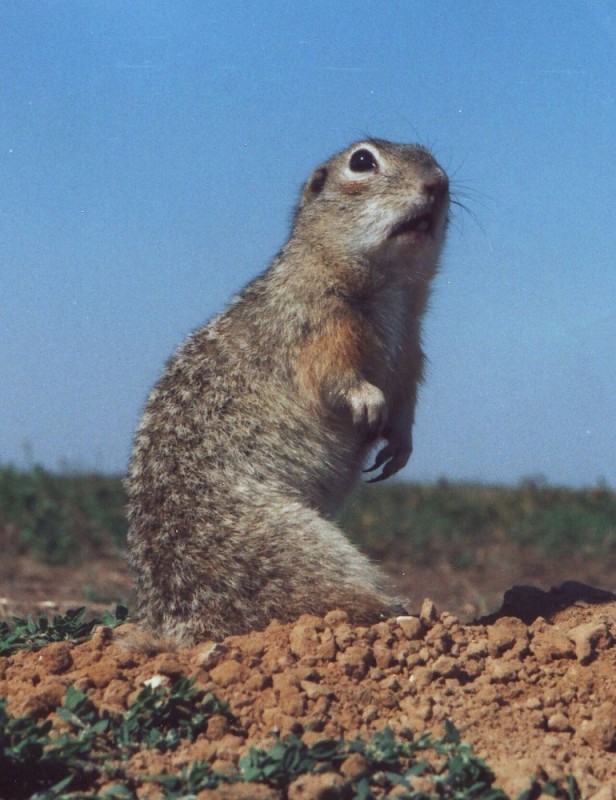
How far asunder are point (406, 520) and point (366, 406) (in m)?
8.45

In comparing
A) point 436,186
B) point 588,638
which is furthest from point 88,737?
point 436,186

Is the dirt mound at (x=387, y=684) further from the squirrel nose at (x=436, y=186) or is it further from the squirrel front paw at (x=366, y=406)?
the squirrel nose at (x=436, y=186)

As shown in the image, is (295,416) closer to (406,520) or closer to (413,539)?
(413,539)

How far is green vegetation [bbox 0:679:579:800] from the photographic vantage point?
3.76 m

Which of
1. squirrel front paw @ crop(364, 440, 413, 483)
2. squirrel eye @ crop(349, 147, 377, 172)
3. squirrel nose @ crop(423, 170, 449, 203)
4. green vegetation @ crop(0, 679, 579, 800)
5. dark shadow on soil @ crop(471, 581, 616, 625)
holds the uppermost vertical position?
squirrel eye @ crop(349, 147, 377, 172)

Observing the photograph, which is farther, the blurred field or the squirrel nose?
the blurred field

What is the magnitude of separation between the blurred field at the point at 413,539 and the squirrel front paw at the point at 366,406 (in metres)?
2.85

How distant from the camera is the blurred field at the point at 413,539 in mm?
10289

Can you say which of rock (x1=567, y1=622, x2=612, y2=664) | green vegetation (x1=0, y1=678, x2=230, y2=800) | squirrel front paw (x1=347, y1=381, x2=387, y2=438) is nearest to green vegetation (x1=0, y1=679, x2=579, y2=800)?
green vegetation (x1=0, y1=678, x2=230, y2=800)

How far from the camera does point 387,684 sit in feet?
14.9

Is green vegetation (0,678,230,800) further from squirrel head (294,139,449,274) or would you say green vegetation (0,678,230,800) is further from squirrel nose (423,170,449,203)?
squirrel nose (423,170,449,203)

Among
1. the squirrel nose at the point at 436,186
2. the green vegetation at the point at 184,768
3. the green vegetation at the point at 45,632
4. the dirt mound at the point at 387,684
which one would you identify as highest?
the squirrel nose at the point at 436,186

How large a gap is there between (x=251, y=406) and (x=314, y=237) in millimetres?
1243

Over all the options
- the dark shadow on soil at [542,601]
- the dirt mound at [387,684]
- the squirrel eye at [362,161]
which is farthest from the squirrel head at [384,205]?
the dirt mound at [387,684]
